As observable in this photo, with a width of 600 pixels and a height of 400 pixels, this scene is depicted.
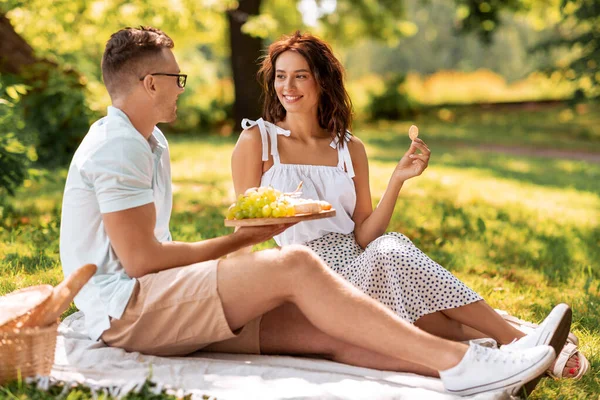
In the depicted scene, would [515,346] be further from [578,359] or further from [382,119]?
[382,119]

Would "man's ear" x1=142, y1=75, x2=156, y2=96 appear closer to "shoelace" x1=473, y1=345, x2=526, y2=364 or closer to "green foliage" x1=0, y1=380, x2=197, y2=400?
"green foliage" x1=0, y1=380, x2=197, y2=400

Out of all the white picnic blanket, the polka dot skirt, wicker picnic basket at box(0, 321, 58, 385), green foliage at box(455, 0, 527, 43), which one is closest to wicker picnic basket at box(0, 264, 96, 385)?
wicker picnic basket at box(0, 321, 58, 385)

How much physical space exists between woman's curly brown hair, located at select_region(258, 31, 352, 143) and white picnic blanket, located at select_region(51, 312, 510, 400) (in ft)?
5.00

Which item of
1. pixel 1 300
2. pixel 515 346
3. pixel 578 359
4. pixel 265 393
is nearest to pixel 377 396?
pixel 265 393

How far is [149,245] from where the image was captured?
3.21 meters

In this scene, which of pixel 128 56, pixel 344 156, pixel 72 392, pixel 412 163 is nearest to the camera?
pixel 72 392

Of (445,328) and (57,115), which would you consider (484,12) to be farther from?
(445,328)

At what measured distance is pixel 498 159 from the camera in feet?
47.6

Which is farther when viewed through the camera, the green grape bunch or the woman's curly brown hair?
the woman's curly brown hair

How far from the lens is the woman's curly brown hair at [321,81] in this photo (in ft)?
14.3

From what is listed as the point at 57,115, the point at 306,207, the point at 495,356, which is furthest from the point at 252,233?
the point at 57,115

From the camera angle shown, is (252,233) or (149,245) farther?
(252,233)

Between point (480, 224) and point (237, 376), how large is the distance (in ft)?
14.6

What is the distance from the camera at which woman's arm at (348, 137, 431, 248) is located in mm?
4140
